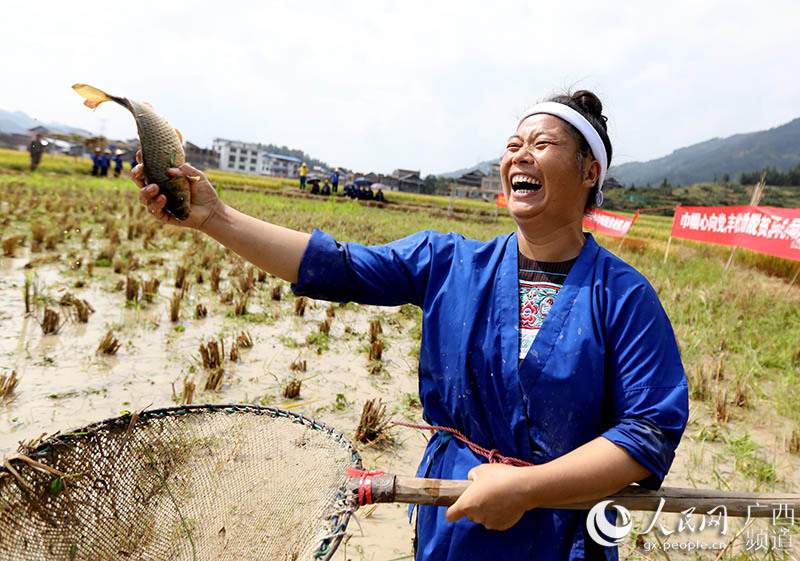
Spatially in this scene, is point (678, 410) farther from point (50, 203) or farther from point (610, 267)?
point (50, 203)

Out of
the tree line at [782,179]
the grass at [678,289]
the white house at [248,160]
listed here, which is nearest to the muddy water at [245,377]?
the grass at [678,289]

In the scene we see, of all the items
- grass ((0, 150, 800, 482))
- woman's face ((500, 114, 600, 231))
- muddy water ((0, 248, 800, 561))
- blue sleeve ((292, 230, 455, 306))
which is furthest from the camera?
grass ((0, 150, 800, 482))

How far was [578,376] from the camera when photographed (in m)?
1.45

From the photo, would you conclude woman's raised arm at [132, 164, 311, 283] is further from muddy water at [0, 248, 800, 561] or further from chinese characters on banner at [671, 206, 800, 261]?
chinese characters on banner at [671, 206, 800, 261]

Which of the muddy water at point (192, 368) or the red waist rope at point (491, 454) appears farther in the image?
the muddy water at point (192, 368)

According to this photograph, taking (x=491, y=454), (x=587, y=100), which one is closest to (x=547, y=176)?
(x=587, y=100)

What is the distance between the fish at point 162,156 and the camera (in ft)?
5.52

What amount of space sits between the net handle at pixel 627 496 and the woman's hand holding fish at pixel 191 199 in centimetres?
97

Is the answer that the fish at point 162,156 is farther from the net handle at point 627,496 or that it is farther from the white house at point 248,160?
the white house at point 248,160

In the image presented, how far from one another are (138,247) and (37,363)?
5568mm

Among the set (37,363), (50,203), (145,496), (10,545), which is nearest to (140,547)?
(145,496)

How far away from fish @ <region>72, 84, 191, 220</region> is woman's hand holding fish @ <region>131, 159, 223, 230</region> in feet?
0.06

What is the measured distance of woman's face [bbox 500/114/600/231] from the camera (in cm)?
163

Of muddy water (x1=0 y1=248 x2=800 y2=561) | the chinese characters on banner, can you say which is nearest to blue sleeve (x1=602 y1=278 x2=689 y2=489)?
muddy water (x1=0 y1=248 x2=800 y2=561)
